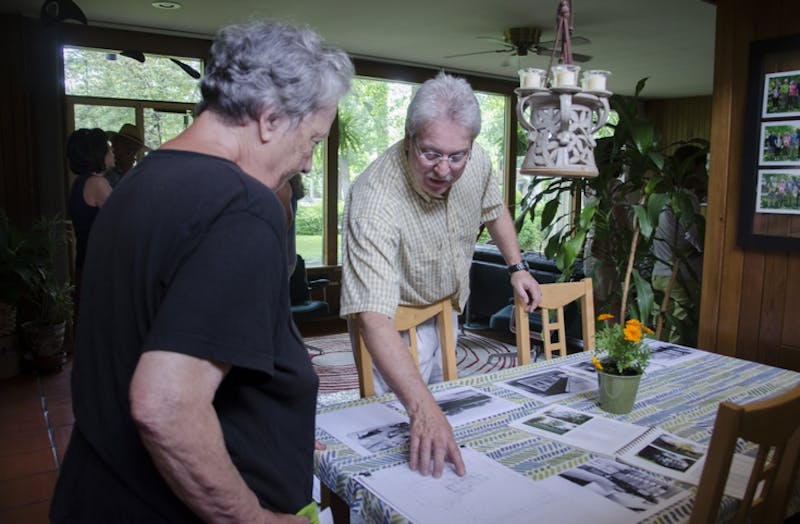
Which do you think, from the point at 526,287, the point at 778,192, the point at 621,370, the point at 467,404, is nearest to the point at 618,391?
the point at 621,370

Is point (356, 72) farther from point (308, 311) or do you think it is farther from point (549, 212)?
point (549, 212)

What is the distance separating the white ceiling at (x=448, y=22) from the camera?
4.38m

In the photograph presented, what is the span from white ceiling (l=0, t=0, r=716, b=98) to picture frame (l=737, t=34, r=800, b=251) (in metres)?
2.00

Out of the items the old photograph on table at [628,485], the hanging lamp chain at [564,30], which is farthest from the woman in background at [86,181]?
the old photograph on table at [628,485]

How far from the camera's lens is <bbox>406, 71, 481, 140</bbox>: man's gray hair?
163 centimetres

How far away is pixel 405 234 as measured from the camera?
5.96 feet

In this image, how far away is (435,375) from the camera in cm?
216

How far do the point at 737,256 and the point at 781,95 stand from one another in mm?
667

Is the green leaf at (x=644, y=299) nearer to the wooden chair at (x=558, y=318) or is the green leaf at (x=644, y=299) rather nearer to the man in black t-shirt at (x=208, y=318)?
the wooden chair at (x=558, y=318)

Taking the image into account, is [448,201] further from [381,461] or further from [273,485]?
[273,485]

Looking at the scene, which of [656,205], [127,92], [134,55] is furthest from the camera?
[127,92]

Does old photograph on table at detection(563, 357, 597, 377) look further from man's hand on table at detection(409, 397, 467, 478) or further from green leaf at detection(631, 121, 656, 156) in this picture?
green leaf at detection(631, 121, 656, 156)

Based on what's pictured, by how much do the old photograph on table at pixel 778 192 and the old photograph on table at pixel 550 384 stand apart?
1229mm

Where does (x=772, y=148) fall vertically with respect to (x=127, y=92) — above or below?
below
